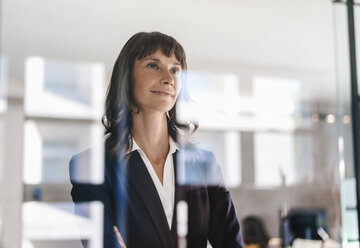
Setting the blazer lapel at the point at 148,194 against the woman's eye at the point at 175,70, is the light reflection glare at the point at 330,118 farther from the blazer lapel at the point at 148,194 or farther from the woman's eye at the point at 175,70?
the blazer lapel at the point at 148,194

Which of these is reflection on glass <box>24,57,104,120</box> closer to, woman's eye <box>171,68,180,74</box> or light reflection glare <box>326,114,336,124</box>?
woman's eye <box>171,68,180,74</box>

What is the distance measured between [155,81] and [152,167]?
0.29 metres

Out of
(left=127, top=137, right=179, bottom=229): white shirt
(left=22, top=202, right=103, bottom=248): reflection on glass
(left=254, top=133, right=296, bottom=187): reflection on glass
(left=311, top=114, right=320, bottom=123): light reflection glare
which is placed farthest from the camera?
(left=311, top=114, right=320, bottom=123): light reflection glare

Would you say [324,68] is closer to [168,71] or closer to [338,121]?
[338,121]

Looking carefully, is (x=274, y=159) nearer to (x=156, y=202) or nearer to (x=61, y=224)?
(x=156, y=202)

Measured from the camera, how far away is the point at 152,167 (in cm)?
150

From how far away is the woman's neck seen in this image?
150cm

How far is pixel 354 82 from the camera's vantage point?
5.88 ft

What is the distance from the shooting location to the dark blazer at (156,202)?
1.43 m

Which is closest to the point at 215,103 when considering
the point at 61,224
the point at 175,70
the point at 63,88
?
the point at 175,70

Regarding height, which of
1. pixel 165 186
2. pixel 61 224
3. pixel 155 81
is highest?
pixel 155 81

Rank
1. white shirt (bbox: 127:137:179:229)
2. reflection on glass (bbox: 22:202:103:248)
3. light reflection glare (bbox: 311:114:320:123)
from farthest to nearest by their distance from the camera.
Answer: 1. light reflection glare (bbox: 311:114:320:123)
2. white shirt (bbox: 127:137:179:229)
3. reflection on glass (bbox: 22:202:103:248)

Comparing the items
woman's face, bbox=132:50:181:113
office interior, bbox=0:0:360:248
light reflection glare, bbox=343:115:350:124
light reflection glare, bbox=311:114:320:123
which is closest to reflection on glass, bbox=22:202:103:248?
office interior, bbox=0:0:360:248

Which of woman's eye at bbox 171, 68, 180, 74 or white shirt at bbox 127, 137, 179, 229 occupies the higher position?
woman's eye at bbox 171, 68, 180, 74
